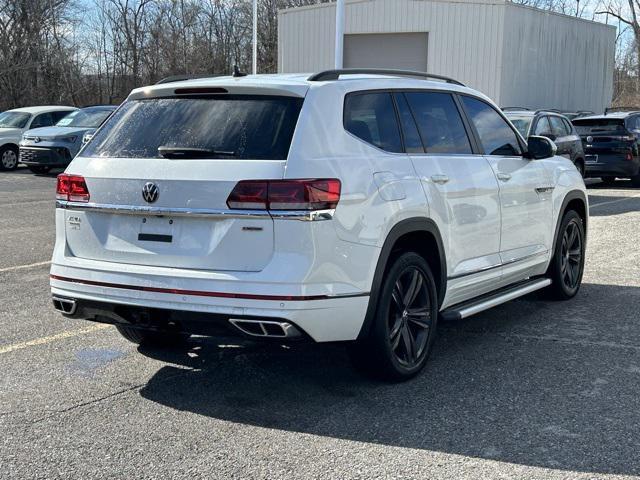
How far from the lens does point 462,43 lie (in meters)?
29.3

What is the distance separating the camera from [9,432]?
14.0ft

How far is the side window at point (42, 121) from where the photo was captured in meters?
22.7

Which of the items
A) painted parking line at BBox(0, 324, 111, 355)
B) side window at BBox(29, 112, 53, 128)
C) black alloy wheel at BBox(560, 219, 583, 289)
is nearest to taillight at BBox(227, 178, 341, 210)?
painted parking line at BBox(0, 324, 111, 355)

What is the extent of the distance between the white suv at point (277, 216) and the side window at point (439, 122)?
2cm

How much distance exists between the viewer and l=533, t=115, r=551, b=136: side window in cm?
1533

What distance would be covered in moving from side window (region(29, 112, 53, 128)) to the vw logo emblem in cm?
1939

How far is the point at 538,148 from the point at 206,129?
122 inches

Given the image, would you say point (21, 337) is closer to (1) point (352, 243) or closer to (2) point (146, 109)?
(2) point (146, 109)

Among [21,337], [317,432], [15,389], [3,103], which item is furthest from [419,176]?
[3,103]

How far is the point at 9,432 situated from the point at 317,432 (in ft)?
5.09

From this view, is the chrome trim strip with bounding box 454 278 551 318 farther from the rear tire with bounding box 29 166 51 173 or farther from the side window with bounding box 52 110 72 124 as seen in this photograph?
the side window with bounding box 52 110 72 124

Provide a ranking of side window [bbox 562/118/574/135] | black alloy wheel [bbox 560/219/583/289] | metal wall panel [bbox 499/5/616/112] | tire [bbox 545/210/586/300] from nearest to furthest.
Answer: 1. tire [bbox 545/210/586/300]
2. black alloy wheel [bbox 560/219/583/289]
3. side window [bbox 562/118/574/135]
4. metal wall panel [bbox 499/5/616/112]

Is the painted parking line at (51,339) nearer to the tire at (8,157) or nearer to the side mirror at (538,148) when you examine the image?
the side mirror at (538,148)

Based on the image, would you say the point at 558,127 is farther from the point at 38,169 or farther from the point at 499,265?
the point at 38,169
